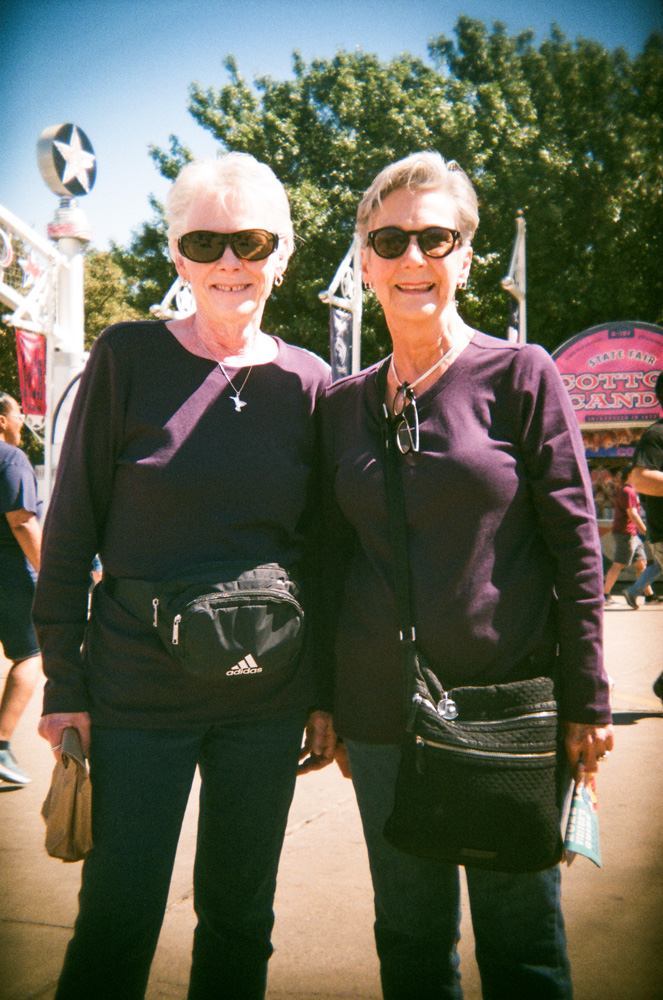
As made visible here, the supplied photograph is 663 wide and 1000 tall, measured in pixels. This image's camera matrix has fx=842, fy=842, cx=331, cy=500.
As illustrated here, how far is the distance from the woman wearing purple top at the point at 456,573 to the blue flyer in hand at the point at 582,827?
5cm

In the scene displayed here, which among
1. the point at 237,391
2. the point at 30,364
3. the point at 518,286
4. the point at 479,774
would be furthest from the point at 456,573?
the point at 30,364

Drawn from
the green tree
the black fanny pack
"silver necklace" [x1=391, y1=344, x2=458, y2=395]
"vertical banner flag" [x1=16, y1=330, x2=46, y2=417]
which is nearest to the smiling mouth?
"silver necklace" [x1=391, y1=344, x2=458, y2=395]

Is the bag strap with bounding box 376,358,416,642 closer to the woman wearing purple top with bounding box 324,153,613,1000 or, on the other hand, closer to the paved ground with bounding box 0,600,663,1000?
the woman wearing purple top with bounding box 324,153,613,1000

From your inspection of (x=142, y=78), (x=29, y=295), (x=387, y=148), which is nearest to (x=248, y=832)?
(x=142, y=78)

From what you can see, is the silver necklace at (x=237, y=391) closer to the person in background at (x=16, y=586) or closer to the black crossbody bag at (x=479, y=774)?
the black crossbody bag at (x=479, y=774)

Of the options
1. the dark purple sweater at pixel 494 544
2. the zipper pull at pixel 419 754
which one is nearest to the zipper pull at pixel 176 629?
the dark purple sweater at pixel 494 544

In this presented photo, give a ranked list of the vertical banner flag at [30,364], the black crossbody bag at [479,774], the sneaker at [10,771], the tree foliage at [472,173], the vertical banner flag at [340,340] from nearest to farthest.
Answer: the black crossbody bag at [479,774] < the sneaker at [10,771] < the vertical banner flag at [340,340] < the vertical banner flag at [30,364] < the tree foliage at [472,173]

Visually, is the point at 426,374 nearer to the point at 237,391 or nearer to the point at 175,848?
the point at 237,391

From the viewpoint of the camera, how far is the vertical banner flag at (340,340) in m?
12.3

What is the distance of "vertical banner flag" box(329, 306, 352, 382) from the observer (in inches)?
483

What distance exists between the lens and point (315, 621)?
6.57ft

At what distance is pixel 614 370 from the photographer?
1312cm

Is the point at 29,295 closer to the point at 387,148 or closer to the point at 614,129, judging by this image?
the point at 614,129

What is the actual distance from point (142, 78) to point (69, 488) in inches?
38.9
